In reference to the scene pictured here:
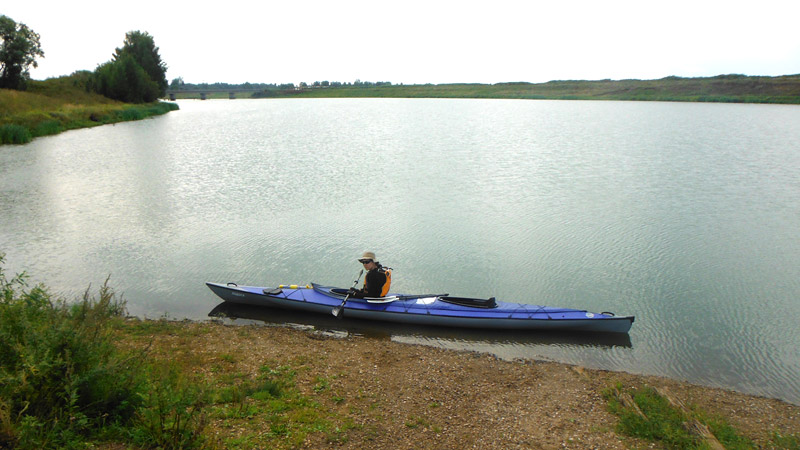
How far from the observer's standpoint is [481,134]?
40.6 m

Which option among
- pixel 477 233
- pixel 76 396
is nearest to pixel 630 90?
pixel 477 233

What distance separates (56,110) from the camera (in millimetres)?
40062

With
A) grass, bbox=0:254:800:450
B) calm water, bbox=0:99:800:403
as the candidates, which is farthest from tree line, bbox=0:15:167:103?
grass, bbox=0:254:800:450

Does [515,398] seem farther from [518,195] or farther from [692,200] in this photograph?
[692,200]

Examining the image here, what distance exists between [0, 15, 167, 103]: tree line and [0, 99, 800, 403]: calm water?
1906cm

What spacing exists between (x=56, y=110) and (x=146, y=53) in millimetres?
29603

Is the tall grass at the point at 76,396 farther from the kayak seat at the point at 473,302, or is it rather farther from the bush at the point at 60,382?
the kayak seat at the point at 473,302

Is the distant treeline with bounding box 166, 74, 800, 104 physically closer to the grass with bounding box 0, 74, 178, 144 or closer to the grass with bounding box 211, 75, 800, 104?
the grass with bounding box 211, 75, 800, 104

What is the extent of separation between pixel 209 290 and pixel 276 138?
28.4 metres

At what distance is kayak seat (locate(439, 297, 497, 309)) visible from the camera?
10086 millimetres

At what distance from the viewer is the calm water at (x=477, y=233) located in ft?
32.8

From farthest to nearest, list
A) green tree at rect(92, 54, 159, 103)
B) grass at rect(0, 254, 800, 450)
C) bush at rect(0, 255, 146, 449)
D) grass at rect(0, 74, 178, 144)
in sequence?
green tree at rect(92, 54, 159, 103), grass at rect(0, 74, 178, 144), grass at rect(0, 254, 800, 450), bush at rect(0, 255, 146, 449)

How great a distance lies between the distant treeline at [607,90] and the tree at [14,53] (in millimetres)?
65791

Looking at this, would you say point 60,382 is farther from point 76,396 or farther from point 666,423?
point 666,423
